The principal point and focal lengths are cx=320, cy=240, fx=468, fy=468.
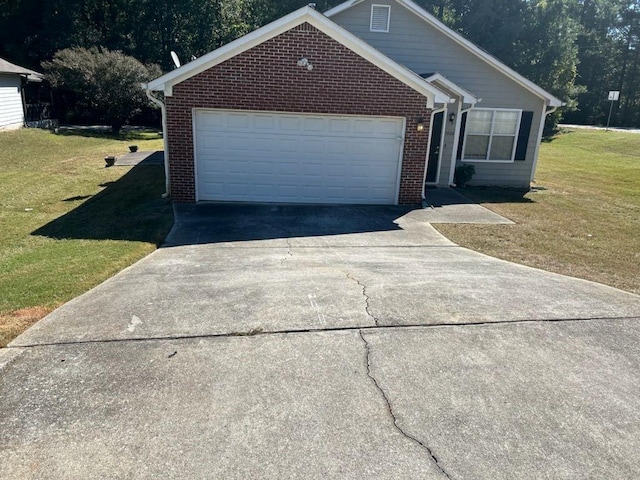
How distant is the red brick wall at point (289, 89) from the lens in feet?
35.8

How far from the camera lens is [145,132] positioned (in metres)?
34.2

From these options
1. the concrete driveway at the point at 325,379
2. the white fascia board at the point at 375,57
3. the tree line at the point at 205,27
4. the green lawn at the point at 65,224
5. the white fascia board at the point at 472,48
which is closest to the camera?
the concrete driveway at the point at 325,379

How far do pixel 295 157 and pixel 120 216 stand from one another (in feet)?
14.5

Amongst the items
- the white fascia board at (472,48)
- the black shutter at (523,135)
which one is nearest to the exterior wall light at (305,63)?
the white fascia board at (472,48)

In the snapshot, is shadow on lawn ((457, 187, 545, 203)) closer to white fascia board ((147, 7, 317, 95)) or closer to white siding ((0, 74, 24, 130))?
white fascia board ((147, 7, 317, 95))

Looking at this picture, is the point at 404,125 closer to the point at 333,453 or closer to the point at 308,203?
the point at 308,203

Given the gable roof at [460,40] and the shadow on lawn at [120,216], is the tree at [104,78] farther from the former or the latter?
the gable roof at [460,40]

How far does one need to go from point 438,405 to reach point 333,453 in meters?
1.05

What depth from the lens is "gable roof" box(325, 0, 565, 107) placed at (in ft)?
46.9

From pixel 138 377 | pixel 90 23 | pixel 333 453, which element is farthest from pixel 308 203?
pixel 90 23

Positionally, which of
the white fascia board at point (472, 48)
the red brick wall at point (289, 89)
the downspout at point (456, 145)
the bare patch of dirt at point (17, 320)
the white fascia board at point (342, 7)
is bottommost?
the bare patch of dirt at point (17, 320)

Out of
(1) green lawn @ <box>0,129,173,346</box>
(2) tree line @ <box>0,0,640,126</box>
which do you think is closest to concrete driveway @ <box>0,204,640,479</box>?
(1) green lawn @ <box>0,129,173,346</box>

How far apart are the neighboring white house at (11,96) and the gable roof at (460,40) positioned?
20.9 metres

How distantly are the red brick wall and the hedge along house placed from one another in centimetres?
2
